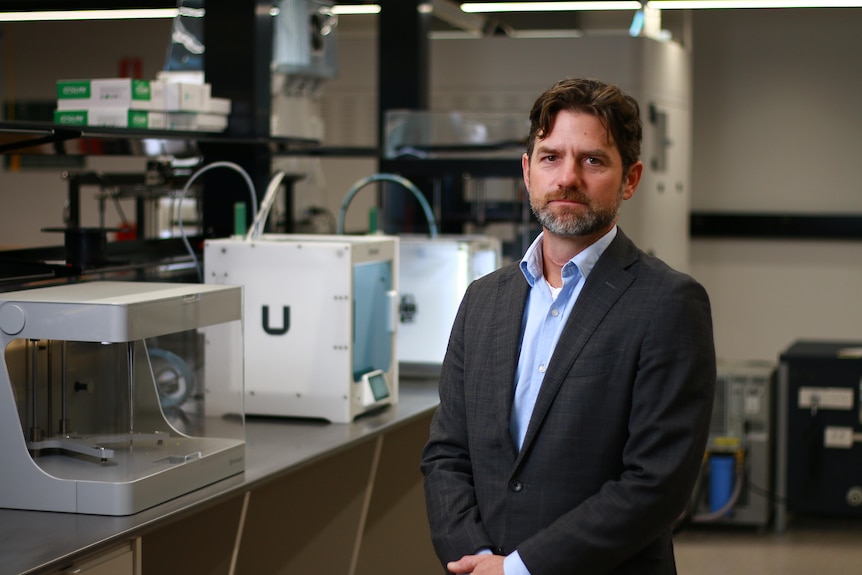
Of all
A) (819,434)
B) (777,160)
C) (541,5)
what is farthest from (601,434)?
(777,160)

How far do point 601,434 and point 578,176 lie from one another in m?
0.35

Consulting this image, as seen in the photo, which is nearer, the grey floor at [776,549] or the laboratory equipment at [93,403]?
the laboratory equipment at [93,403]

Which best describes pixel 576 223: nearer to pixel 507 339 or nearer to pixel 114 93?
pixel 507 339

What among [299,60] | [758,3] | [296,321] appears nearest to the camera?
[296,321]

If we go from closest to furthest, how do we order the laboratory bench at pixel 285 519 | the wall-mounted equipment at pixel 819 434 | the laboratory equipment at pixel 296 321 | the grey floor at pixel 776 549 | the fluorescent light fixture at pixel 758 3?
the laboratory bench at pixel 285 519
the laboratory equipment at pixel 296 321
the grey floor at pixel 776 549
the wall-mounted equipment at pixel 819 434
the fluorescent light fixture at pixel 758 3

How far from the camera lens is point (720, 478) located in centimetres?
452

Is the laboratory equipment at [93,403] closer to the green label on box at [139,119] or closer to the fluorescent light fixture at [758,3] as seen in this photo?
the green label on box at [139,119]

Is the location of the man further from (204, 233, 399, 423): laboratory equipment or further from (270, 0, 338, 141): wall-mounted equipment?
(270, 0, 338, 141): wall-mounted equipment

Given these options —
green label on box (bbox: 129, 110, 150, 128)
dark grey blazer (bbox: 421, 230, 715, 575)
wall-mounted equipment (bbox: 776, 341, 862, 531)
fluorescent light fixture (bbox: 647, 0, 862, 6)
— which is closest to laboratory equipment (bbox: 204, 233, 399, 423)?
green label on box (bbox: 129, 110, 150, 128)

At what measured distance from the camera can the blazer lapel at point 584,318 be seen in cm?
146

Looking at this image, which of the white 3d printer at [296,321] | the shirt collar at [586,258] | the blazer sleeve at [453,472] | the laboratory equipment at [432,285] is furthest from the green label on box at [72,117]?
the shirt collar at [586,258]

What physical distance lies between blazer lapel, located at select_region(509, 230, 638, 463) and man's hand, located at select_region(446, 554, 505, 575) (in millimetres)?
148

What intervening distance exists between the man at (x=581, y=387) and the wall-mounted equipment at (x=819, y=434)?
126 inches

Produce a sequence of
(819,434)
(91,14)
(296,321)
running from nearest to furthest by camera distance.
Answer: (296,321) → (819,434) → (91,14)
